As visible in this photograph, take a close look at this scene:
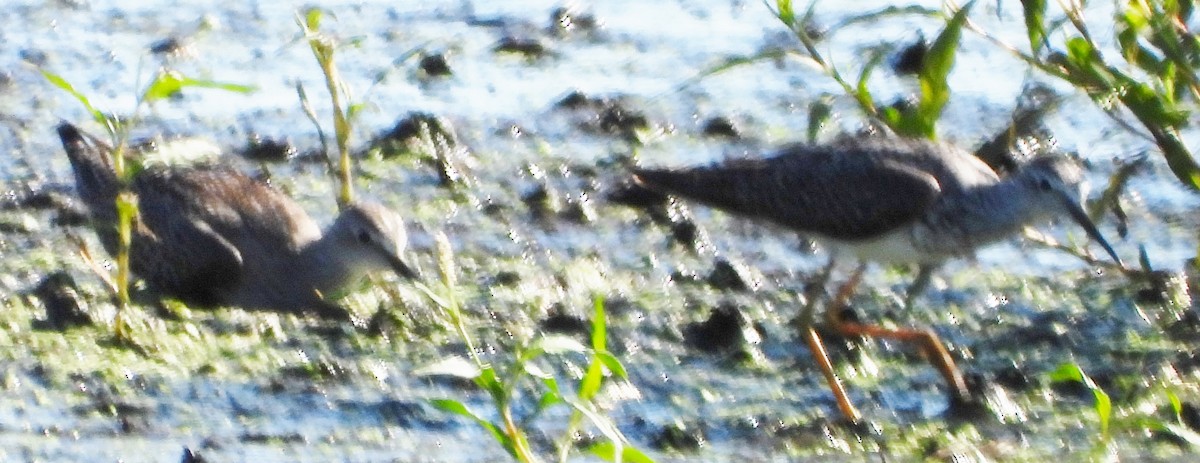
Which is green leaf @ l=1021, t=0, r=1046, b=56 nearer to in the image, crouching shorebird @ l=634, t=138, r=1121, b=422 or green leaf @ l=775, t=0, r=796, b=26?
green leaf @ l=775, t=0, r=796, b=26

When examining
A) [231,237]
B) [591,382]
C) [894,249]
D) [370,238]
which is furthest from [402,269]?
[591,382]

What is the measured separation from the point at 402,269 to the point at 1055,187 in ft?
6.90

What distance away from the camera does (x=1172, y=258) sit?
771 centimetres

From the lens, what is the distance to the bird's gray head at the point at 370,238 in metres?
7.47

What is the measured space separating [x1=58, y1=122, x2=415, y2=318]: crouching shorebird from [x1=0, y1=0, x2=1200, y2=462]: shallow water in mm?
211

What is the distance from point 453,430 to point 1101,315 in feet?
7.65

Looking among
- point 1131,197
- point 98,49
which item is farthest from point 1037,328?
point 98,49

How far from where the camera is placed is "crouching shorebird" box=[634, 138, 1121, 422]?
7309mm

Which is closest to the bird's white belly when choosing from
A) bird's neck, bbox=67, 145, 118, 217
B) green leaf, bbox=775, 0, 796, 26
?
green leaf, bbox=775, 0, 796, 26

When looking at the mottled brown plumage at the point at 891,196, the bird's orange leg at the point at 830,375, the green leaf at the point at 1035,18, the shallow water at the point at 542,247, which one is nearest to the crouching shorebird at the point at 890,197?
the mottled brown plumage at the point at 891,196

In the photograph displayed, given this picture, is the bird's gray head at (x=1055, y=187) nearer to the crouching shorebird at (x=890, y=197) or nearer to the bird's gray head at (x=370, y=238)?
the crouching shorebird at (x=890, y=197)

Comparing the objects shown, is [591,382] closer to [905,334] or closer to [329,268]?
[905,334]

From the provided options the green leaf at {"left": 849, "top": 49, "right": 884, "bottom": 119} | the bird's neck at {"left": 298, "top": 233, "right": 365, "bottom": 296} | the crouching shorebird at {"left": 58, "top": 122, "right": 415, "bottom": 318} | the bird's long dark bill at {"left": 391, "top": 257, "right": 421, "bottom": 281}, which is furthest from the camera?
the bird's neck at {"left": 298, "top": 233, "right": 365, "bottom": 296}

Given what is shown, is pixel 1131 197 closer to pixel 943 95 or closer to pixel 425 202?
pixel 943 95
